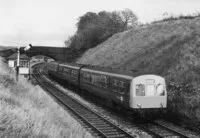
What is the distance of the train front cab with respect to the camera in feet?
48.7

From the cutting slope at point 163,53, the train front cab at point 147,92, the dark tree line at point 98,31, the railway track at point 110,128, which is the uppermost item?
the dark tree line at point 98,31

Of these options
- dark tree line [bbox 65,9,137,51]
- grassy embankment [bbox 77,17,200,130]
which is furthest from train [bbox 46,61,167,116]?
dark tree line [bbox 65,9,137,51]

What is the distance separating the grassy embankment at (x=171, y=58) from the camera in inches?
649

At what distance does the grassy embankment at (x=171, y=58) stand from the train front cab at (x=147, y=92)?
81 centimetres

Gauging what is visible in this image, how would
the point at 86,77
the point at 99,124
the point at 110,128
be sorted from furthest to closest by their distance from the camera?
the point at 86,77
the point at 99,124
the point at 110,128

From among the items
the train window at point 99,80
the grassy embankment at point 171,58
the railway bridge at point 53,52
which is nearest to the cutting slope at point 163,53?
the grassy embankment at point 171,58

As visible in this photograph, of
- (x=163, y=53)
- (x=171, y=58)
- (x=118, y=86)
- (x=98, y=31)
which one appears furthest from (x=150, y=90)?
(x=98, y=31)

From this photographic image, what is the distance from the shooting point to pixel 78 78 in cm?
2670

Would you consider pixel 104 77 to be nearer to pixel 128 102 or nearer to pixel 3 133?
pixel 128 102

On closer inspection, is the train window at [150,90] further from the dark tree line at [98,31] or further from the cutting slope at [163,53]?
the dark tree line at [98,31]

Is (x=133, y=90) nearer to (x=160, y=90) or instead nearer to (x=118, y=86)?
(x=160, y=90)

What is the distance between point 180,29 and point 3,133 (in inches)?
1129

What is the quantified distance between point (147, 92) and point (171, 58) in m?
9.20

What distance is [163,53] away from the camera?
86.3 feet
